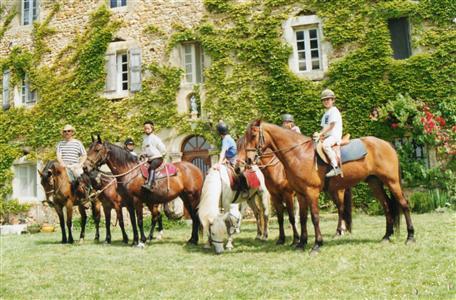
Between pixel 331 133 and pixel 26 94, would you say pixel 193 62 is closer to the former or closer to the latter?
pixel 26 94

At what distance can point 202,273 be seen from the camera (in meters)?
5.41

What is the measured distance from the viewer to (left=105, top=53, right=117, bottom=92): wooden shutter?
49.5 feet

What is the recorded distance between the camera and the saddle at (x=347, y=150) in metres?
6.48

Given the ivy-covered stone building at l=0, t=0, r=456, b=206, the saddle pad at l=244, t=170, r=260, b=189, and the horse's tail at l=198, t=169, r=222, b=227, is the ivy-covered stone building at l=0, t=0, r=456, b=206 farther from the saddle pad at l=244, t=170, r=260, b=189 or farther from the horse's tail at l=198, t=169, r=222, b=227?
the horse's tail at l=198, t=169, r=222, b=227

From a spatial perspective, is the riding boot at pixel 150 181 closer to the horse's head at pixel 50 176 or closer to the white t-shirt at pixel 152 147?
the white t-shirt at pixel 152 147

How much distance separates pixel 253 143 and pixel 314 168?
43.5 inches

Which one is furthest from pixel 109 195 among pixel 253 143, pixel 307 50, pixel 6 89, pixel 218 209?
pixel 6 89

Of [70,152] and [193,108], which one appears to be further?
[193,108]

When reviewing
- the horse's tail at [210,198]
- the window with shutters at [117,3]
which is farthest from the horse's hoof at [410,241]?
the window with shutters at [117,3]

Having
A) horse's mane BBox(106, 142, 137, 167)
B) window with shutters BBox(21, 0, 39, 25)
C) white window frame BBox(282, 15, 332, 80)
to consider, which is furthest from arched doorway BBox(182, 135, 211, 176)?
window with shutters BBox(21, 0, 39, 25)

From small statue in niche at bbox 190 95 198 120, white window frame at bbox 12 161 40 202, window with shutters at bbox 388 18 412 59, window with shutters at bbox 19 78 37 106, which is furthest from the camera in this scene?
window with shutters at bbox 19 78 37 106

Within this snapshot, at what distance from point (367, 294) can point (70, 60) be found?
1503cm

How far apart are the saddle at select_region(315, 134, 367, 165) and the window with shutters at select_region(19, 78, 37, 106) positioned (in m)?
13.9

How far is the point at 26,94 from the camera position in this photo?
16562mm
